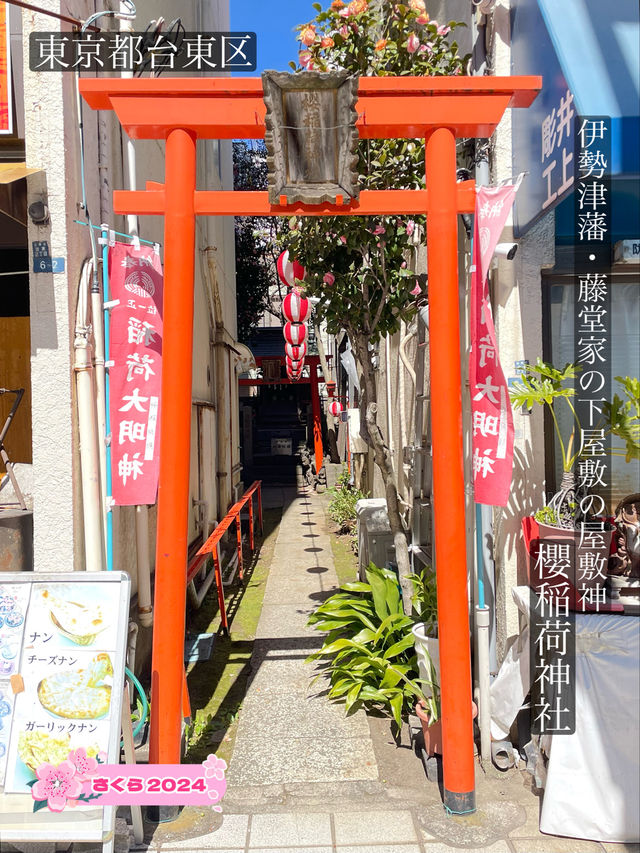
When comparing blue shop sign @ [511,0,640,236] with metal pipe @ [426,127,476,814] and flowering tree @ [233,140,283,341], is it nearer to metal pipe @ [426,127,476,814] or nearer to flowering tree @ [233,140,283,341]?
metal pipe @ [426,127,476,814]

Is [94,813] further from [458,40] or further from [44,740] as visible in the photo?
[458,40]

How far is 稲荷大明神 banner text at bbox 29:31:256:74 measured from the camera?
4.68 m

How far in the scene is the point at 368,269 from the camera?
5.57 metres

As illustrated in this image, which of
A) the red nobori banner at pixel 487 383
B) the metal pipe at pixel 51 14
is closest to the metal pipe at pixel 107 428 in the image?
the metal pipe at pixel 51 14

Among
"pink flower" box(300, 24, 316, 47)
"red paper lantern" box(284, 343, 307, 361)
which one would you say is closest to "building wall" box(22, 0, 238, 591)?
"pink flower" box(300, 24, 316, 47)

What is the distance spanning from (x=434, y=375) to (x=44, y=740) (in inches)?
123

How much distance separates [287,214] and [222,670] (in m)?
4.56

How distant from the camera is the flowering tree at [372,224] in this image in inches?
205

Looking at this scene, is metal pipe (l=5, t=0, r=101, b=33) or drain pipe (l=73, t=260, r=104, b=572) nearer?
metal pipe (l=5, t=0, r=101, b=33)

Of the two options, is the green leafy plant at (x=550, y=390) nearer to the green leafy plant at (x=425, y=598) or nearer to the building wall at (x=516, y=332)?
the building wall at (x=516, y=332)

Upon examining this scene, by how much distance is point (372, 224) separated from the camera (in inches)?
213

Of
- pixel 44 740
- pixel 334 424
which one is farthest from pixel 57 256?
pixel 334 424

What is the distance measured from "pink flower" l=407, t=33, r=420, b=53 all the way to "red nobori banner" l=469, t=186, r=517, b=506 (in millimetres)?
1663

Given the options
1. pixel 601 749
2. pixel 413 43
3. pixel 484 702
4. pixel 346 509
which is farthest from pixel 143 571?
pixel 346 509
